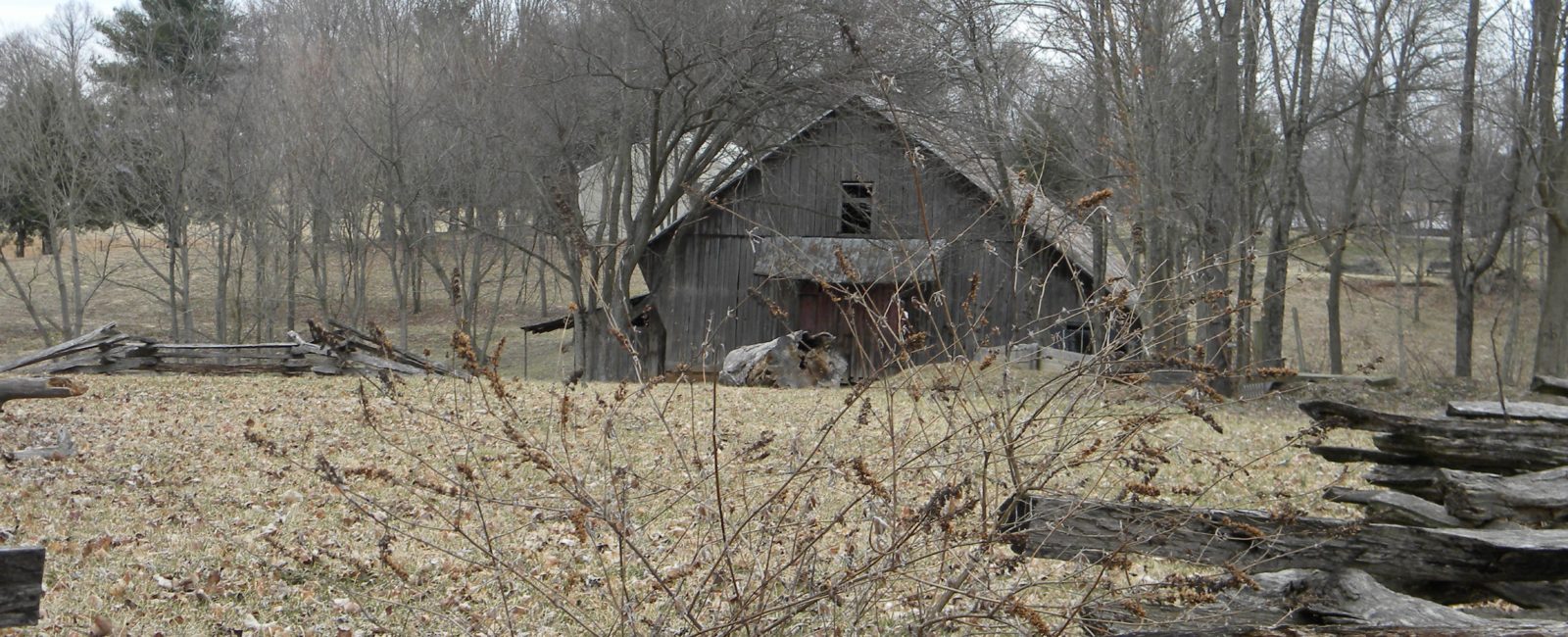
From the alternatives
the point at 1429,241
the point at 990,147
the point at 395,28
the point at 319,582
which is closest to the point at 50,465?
the point at 319,582

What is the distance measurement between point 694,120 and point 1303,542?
21.1 m

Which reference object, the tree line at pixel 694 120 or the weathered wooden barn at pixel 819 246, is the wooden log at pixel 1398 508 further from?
the weathered wooden barn at pixel 819 246

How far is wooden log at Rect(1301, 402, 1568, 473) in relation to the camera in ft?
18.6

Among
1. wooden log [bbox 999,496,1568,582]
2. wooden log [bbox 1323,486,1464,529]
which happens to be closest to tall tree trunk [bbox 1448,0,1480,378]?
wooden log [bbox 1323,486,1464,529]

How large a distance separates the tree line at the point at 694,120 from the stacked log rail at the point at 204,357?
79.5 inches

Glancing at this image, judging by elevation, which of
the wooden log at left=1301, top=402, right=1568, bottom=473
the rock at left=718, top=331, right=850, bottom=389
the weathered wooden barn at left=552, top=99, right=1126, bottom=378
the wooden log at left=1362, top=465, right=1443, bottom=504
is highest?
the weathered wooden barn at left=552, top=99, right=1126, bottom=378

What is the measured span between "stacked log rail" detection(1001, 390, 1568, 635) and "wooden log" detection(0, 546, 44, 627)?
269 centimetres

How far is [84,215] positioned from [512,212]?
12.0 metres

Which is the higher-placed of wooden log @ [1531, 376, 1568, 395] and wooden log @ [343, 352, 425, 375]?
wooden log @ [1531, 376, 1568, 395]

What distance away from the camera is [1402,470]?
580cm

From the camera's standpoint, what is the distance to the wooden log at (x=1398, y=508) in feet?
17.1

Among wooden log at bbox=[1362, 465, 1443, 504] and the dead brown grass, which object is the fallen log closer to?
the dead brown grass

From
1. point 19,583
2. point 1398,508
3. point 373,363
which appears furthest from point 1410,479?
point 373,363

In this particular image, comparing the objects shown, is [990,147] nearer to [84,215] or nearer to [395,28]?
[395,28]
